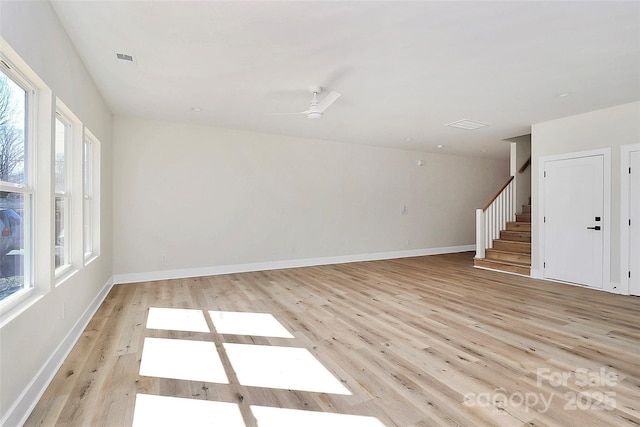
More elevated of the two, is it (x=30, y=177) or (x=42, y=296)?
(x=30, y=177)

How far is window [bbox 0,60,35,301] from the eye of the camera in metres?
1.80

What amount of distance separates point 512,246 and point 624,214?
1.88 m

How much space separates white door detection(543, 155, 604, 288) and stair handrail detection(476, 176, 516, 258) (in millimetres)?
1197

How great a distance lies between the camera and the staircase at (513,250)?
18.5ft

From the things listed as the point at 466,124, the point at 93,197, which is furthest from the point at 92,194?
the point at 466,124

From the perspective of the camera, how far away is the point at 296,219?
634 cm

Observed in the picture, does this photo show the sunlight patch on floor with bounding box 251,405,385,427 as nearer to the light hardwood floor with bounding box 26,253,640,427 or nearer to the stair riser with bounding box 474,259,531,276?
the light hardwood floor with bounding box 26,253,640,427

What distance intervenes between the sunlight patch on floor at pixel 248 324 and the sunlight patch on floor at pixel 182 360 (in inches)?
14.0

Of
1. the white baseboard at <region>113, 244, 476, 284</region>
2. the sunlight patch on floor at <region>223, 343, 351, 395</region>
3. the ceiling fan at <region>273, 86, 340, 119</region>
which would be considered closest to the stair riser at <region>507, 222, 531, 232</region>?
the white baseboard at <region>113, 244, 476, 284</region>

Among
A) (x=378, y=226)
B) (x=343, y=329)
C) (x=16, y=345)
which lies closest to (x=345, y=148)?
(x=378, y=226)

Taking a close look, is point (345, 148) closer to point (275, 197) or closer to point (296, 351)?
point (275, 197)

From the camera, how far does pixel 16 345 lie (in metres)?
1.70

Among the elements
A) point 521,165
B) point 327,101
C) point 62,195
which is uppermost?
point 327,101

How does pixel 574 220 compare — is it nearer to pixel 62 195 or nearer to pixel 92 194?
pixel 62 195
